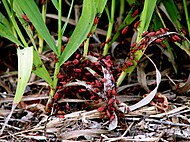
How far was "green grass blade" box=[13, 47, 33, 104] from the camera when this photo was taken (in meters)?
1.41

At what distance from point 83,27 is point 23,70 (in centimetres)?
30

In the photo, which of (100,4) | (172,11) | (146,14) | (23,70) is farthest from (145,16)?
(23,70)

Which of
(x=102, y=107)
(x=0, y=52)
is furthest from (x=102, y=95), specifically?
(x=0, y=52)

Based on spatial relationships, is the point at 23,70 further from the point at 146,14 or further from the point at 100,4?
the point at 146,14

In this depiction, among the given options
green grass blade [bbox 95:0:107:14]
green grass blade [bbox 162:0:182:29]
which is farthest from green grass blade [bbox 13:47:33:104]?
green grass blade [bbox 162:0:182:29]

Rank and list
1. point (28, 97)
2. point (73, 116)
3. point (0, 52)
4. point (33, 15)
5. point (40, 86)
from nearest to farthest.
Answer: point (33, 15), point (73, 116), point (28, 97), point (40, 86), point (0, 52)

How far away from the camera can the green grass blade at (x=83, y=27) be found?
1.50 metres

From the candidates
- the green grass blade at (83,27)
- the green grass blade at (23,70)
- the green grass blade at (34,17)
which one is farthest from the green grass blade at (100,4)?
the green grass blade at (23,70)

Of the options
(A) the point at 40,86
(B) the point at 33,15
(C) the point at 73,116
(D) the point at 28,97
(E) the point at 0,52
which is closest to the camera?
(B) the point at 33,15

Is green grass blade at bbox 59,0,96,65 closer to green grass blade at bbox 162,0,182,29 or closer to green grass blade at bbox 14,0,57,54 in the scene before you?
green grass blade at bbox 14,0,57,54

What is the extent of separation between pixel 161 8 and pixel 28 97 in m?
0.77

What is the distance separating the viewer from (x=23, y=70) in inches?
56.3

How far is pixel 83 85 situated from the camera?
1698 mm

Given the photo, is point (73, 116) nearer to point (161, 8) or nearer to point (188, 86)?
point (188, 86)
